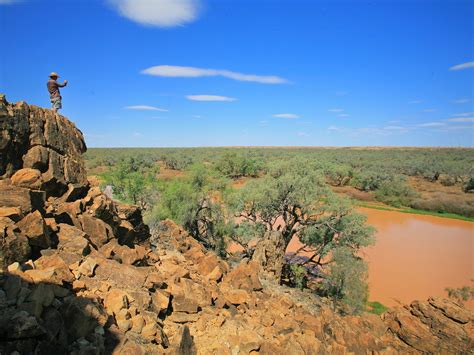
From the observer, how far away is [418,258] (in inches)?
898

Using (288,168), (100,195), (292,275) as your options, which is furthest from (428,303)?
(100,195)

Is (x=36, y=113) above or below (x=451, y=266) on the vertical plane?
above

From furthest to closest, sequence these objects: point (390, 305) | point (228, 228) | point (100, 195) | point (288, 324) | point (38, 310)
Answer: point (228, 228) < point (390, 305) < point (100, 195) < point (288, 324) < point (38, 310)

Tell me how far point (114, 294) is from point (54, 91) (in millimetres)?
7317

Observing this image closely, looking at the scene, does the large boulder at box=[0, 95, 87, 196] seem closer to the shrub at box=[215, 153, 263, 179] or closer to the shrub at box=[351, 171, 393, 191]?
the shrub at box=[215, 153, 263, 179]

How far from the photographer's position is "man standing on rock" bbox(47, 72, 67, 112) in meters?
10.3

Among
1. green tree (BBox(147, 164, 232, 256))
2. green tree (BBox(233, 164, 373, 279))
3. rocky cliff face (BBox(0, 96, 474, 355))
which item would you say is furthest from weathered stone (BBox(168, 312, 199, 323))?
green tree (BBox(147, 164, 232, 256))

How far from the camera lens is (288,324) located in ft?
29.5

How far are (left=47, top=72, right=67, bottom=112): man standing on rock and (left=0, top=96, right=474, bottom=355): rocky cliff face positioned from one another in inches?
32.6

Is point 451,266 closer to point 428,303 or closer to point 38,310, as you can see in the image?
point 428,303

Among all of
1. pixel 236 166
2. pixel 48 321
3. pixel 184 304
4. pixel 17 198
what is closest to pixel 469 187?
pixel 236 166

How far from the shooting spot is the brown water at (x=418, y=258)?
1830 centimetres

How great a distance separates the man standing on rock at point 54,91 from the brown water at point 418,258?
16.4 metres

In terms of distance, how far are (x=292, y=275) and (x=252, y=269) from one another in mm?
5924
